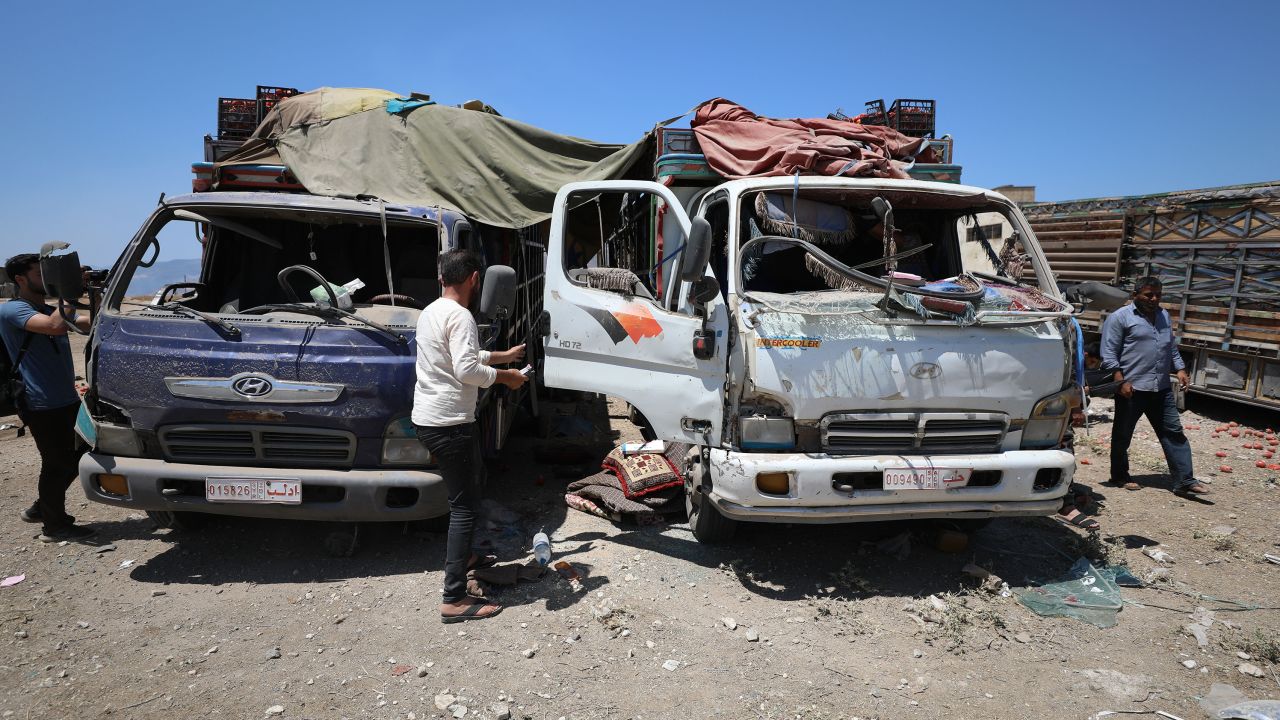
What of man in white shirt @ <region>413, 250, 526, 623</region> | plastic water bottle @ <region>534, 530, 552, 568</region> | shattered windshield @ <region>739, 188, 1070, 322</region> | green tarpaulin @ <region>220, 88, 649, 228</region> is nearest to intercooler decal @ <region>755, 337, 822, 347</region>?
shattered windshield @ <region>739, 188, 1070, 322</region>

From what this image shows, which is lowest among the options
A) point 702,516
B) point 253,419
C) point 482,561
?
point 482,561

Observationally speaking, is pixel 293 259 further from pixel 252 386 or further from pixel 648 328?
pixel 648 328

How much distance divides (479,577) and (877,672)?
2106mm

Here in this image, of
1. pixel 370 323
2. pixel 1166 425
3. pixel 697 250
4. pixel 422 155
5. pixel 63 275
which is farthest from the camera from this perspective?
pixel 422 155

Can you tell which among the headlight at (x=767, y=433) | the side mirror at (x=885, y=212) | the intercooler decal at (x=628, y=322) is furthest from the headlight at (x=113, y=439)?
the side mirror at (x=885, y=212)

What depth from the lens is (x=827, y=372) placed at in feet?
11.9

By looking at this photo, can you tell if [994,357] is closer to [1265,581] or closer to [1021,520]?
[1021,520]

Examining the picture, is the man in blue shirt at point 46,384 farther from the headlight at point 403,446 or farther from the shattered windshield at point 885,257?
the shattered windshield at point 885,257

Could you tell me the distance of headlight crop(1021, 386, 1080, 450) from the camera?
3.87 meters

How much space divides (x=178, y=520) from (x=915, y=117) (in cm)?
758

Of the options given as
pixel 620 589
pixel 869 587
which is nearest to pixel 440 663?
pixel 620 589

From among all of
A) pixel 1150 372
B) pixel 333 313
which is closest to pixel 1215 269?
pixel 1150 372

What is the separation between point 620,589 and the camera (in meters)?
3.94

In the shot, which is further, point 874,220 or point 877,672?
point 874,220
